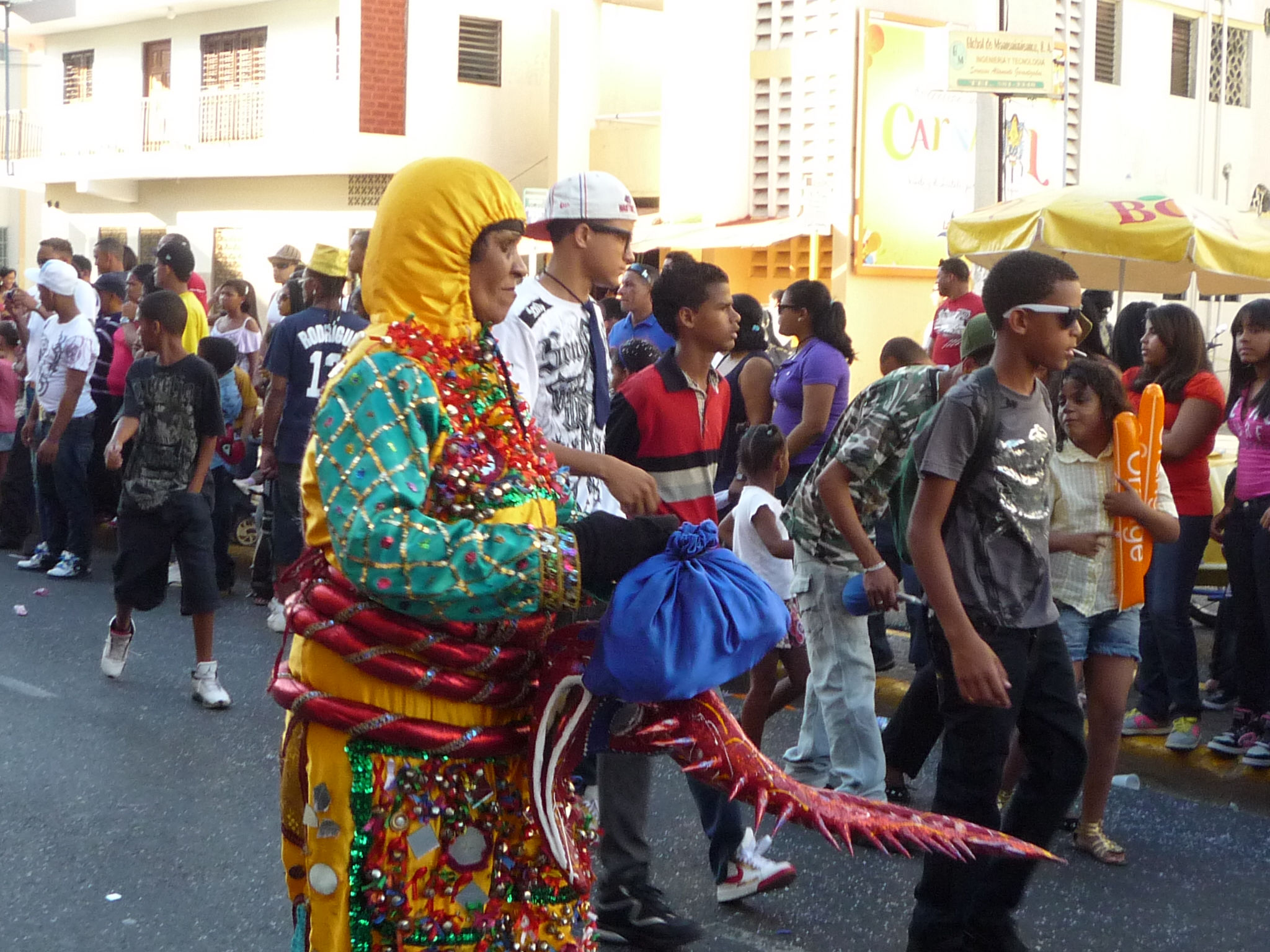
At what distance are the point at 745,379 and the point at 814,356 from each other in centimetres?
50

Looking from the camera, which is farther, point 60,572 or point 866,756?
point 60,572

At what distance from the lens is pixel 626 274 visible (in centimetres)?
923

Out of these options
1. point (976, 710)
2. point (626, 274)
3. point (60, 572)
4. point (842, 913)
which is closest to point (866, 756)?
point (842, 913)

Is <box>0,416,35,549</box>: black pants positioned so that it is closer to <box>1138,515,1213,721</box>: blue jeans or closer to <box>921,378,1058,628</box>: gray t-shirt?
<box>1138,515,1213,721</box>: blue jeans

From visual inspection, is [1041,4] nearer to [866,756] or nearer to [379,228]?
[866,756]

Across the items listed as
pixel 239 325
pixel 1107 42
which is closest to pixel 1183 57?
pixel 1107 42

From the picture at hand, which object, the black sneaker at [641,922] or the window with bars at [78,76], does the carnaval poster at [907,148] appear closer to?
the black sneaker at [641,922]

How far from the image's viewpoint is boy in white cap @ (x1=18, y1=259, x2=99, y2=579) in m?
10.5

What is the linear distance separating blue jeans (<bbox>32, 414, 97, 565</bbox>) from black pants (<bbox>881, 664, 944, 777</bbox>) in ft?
23.1

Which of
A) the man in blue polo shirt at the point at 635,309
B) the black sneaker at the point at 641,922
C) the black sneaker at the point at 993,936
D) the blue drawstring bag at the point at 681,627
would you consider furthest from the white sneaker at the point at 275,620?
the blue drawstring bag at the point at 681,627

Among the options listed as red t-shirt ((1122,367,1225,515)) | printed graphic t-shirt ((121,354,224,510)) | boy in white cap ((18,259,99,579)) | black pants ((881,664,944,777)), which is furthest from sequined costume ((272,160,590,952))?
boy in white cap ((18,259,99,579))

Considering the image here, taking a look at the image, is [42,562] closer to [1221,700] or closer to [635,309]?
[635,309]

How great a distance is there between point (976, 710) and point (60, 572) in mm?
8290

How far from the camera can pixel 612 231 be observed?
180 inches
